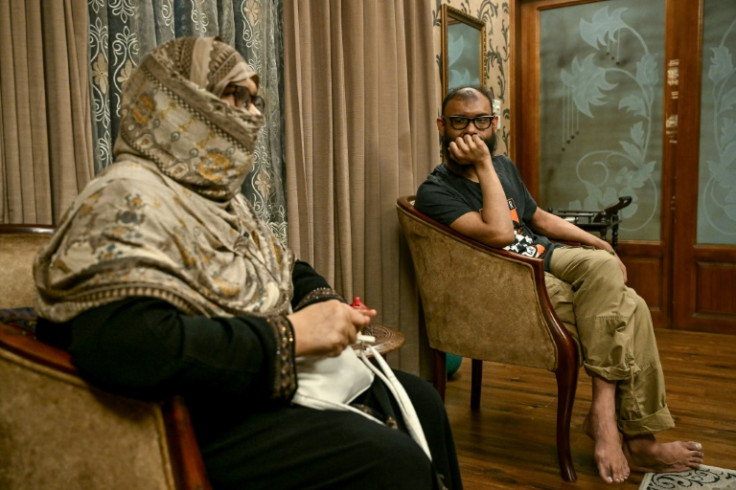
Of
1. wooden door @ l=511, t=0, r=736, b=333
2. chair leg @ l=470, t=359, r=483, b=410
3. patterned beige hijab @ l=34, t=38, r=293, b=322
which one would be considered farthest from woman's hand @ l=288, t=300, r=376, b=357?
wooden door @ l=511, t=0, r=736, b=333

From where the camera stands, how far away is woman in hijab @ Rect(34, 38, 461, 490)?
0.95 m

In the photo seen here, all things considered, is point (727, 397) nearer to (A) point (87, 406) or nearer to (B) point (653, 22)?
(B) point (653, 22)

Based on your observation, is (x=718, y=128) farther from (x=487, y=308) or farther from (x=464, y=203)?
(x=487, y=308)

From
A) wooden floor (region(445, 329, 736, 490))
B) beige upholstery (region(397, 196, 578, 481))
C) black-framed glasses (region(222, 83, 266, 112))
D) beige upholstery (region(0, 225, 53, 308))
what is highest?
black-framed glasses (region(222, 83, 266, 112))

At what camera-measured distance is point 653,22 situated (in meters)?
4.04

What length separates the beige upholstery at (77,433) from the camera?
0.93 m

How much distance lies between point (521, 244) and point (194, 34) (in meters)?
1.28

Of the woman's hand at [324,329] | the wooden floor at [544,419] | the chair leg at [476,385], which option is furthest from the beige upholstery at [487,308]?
the woman's hand at [324,329]

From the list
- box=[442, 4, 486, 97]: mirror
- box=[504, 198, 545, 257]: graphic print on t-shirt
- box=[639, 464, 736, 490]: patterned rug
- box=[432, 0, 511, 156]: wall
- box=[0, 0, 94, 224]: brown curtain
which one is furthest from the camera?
box=[432, 0, 511, 156]: wall

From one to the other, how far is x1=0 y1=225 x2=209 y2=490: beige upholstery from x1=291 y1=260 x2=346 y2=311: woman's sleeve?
1.50 ft

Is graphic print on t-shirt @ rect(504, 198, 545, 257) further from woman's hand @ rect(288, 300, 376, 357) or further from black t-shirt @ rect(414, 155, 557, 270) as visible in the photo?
woman's hand @ rect(288, 300, 376, 357)

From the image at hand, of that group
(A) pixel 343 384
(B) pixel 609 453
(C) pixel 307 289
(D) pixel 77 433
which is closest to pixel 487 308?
(B) pixel 609 453

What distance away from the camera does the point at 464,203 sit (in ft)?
7.59

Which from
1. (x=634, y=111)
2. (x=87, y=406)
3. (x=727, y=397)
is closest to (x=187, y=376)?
(x=87, y=406)
